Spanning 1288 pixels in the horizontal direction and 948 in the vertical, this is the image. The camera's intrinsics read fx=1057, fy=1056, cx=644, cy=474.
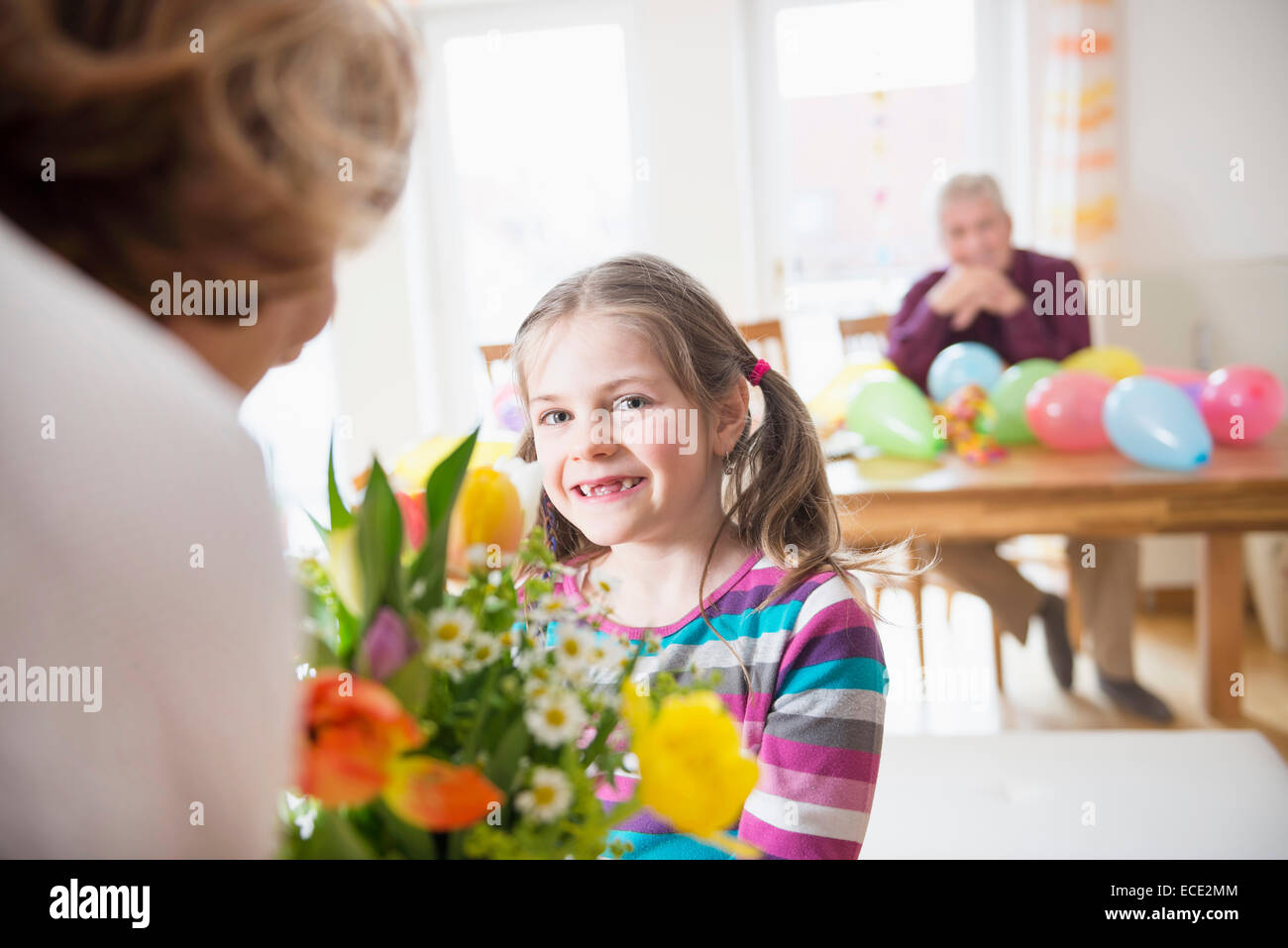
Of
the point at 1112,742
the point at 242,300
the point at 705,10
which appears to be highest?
the point at 705,10

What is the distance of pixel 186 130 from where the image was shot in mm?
336

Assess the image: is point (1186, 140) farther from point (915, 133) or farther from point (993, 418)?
point (993, 418)

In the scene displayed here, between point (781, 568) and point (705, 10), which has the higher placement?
point (705, 10)

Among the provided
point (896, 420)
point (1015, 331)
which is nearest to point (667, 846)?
point (896, 420)

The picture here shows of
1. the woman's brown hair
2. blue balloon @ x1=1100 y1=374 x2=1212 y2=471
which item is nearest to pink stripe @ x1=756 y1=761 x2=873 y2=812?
the woman's brown hair

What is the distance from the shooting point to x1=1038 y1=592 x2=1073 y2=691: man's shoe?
271cm

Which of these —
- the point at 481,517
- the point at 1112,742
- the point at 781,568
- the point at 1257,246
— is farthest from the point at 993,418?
the point at 481,517

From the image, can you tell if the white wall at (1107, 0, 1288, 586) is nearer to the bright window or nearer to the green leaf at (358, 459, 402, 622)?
the bright window

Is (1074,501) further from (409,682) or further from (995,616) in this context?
(409,682)

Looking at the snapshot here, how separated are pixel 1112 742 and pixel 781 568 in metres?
0.70

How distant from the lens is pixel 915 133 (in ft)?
12.8

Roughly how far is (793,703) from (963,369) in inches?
71.7

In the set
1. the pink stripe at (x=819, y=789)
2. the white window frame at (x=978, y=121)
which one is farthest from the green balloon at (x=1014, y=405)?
the pink stripe at (x=819, y=789)
